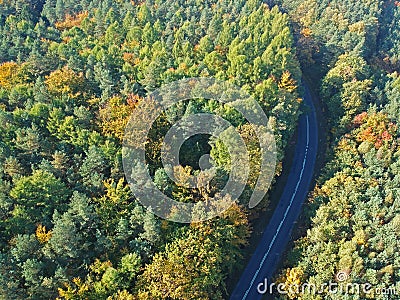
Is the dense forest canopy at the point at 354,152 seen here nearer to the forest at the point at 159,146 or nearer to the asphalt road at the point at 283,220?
the forest at the point at 159,146

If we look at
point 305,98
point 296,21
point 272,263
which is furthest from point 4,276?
point 296,21

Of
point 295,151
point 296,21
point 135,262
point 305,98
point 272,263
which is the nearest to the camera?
point 135,262

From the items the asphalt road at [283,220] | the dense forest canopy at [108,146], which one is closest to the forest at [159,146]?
the dense forest canopy at [108,146]

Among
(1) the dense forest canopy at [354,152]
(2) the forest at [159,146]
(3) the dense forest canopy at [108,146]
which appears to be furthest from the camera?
(1) the dense forest canopy at [354,152]

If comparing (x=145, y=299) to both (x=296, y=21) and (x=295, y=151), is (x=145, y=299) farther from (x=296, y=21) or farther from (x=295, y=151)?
(x=296, y=21)

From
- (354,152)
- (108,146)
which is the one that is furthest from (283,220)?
(108,146)

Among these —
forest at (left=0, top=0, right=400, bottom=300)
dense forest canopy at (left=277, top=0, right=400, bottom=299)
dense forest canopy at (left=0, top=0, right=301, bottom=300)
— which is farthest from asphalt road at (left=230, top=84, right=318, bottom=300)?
dense forest canopy at (left=277, top=0, right=400, bottom=299)

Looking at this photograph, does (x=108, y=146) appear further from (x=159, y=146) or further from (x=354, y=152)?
(x=354, y=152)
